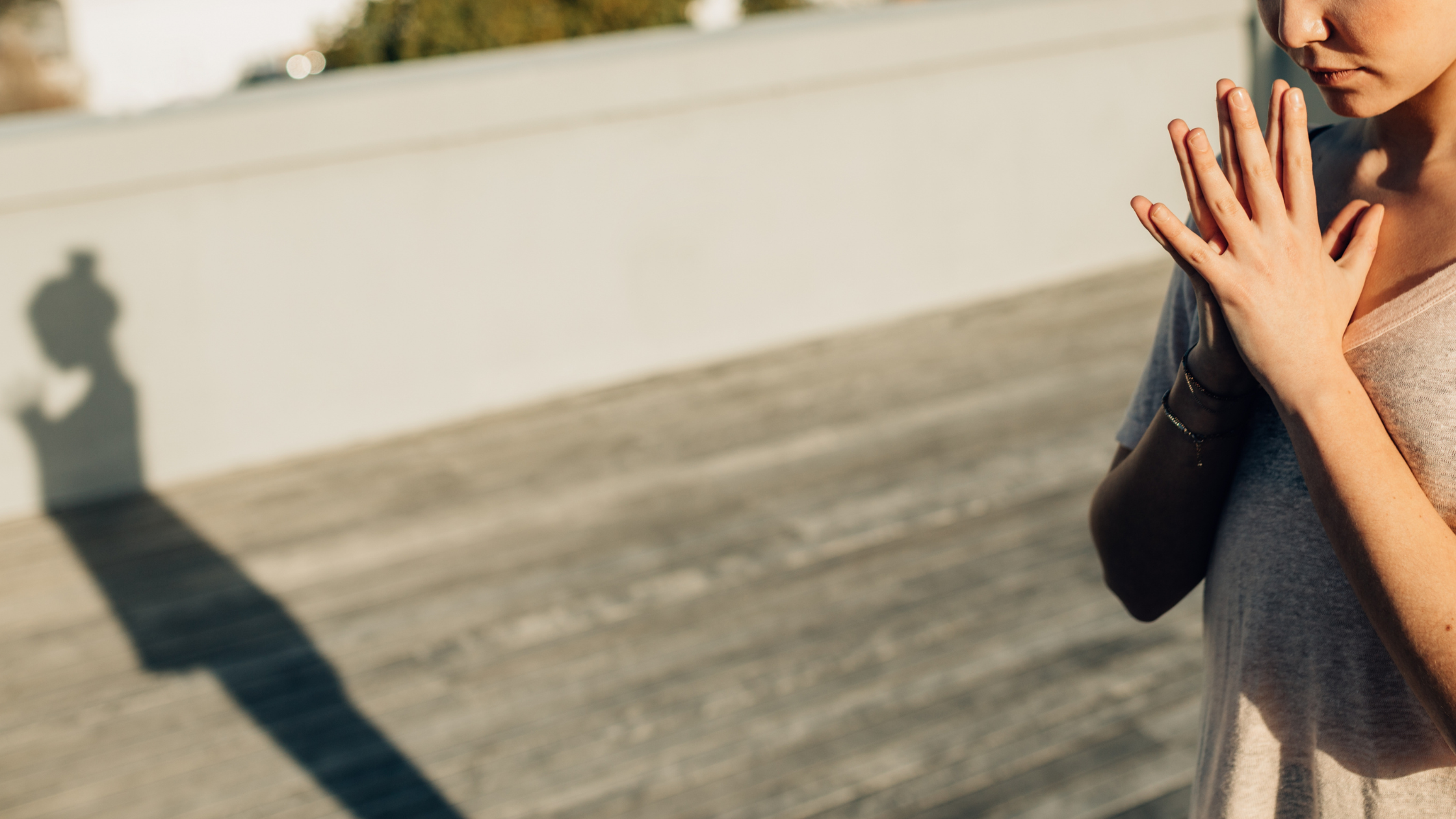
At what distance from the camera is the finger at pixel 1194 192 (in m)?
0.74

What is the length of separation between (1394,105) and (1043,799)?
1.84 metres

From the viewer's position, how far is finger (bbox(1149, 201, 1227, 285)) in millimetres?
729

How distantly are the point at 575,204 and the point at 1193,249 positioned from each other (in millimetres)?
4200

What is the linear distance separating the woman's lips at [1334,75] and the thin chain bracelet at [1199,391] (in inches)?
7.8

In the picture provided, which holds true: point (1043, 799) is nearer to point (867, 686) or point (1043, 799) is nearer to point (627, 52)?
point (867, 686)

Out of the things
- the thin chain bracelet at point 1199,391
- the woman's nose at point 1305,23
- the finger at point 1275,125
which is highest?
the woman's nose at point 1305,23

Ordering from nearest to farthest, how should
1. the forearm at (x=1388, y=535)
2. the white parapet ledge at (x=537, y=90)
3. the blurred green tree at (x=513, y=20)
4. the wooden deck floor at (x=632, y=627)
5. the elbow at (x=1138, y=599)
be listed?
the forearm at (x=1388, y=535) < the elbow at (x=1138, y=599) < the wooden deck floor at (x=632, y=627) < the white parapet ledge at (x=537, y=90) < the blurred green tree at (x=513, y=20)

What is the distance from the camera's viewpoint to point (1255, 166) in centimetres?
72

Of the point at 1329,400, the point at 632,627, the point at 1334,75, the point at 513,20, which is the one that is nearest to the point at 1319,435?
the point at 1329,400

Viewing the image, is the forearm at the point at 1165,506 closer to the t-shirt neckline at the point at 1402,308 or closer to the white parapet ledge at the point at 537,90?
the t-shirt neckline at the point at 1402,308

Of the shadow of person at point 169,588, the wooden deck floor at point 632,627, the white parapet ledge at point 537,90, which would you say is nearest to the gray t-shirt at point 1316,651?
the wooden deck floor at point 632,627

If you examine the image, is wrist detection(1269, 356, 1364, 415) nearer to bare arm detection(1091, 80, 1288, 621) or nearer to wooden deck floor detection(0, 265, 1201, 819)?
bare arm detection(1091, 80, 1288, 621)

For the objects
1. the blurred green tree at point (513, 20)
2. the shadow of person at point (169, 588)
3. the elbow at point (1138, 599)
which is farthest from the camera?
the blurred green tree at point (513, 20)

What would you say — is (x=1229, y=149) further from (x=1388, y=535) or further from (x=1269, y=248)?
(x=1388, y=535)
